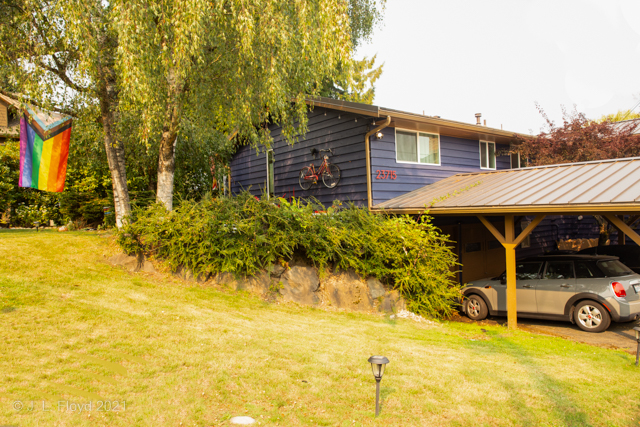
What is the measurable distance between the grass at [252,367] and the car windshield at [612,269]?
207cm

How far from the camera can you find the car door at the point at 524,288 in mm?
9625

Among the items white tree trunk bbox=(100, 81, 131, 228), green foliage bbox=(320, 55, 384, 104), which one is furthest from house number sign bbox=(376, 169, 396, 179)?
green foliage bbox=(320, 55, 384, 104)

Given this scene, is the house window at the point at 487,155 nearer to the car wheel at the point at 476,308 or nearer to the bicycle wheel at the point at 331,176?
the bicycle wheel at the point at 331,176

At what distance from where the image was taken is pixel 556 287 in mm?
9172

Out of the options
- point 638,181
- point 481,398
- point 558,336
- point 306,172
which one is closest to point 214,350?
point 481,398

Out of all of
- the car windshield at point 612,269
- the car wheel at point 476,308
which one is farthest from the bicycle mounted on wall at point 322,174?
the car windshield at point 612,269

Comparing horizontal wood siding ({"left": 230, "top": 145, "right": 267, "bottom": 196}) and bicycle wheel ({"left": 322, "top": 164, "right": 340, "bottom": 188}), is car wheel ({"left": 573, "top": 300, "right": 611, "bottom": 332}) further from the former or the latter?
horizontal wood siding ({"left": 230, "top": 145, "right": 267, "bottom": 196})

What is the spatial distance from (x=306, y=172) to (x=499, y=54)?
2868 inches

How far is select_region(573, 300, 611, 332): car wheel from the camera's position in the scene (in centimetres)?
839

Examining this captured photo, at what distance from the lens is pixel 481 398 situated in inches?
181

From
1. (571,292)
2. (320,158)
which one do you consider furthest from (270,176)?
(571,292)

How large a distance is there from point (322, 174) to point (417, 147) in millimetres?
3094

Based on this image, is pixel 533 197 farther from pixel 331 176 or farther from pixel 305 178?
pixel 305 178

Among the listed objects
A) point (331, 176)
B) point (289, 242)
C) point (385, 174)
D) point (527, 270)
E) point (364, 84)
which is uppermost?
point (364, 84)
